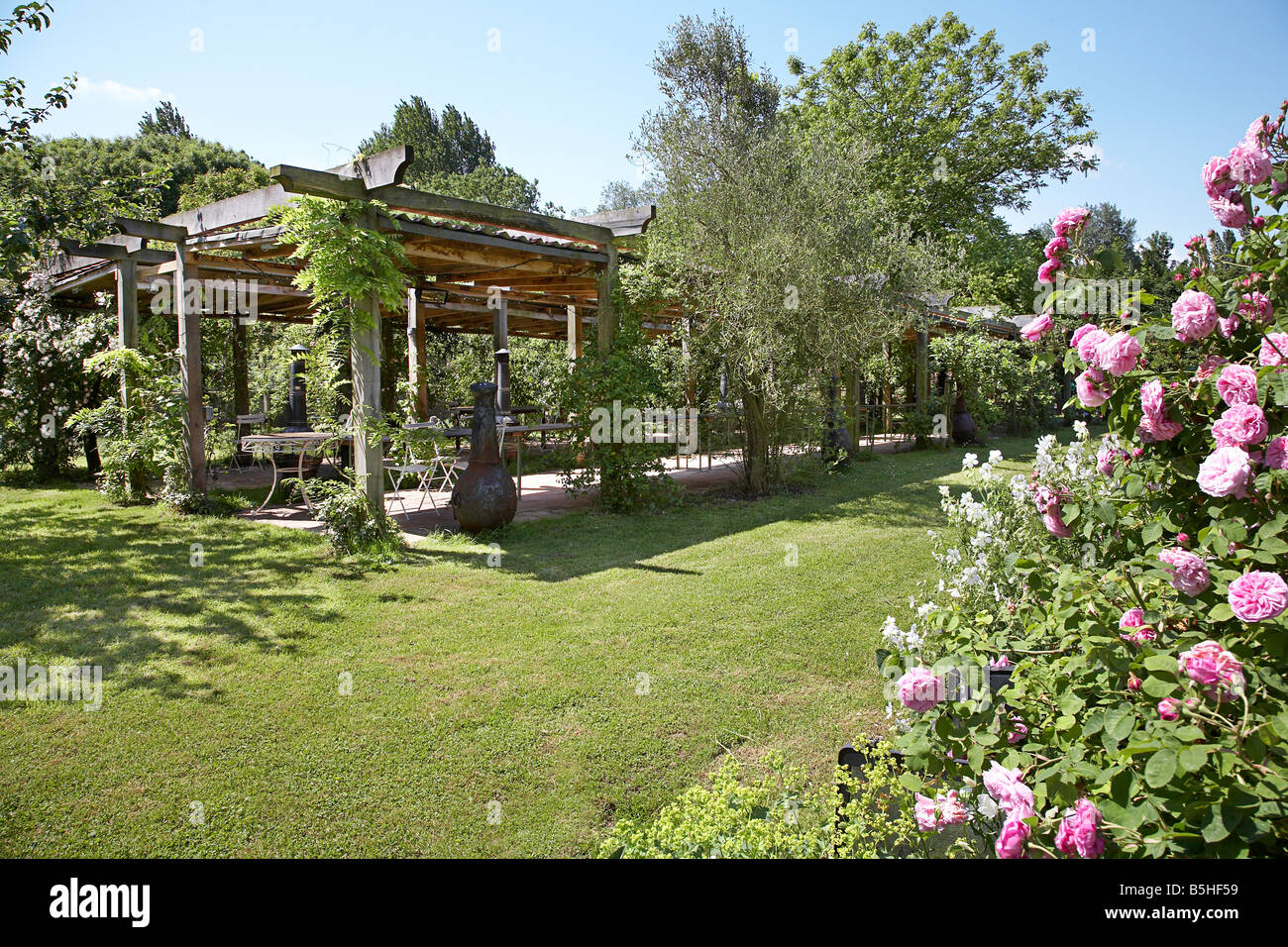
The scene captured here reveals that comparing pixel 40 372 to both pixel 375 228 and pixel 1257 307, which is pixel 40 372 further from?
pixel 1257 307

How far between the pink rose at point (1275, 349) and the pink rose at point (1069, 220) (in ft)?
1.98

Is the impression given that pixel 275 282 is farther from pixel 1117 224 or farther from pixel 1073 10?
pixel 1117 224

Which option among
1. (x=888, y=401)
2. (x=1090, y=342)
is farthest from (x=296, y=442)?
(x=888, y=401)

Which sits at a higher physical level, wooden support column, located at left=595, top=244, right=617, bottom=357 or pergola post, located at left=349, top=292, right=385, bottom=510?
wooden support column, located at left=595, top=244, right=617, bottom=357

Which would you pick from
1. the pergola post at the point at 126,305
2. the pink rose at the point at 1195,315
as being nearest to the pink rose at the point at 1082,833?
the pink rose at the point at 1195,315

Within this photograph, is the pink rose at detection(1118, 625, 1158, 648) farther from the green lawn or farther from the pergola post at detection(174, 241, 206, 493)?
the pergola post at detection(174, 241, 206, 493)

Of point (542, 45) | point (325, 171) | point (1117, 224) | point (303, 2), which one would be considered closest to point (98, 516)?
point (325, 171)

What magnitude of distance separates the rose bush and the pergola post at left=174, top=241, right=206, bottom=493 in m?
9.01

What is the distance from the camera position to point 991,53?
24953 mm

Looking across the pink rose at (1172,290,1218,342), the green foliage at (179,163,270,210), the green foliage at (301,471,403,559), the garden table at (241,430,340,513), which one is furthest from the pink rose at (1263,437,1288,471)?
the green foliage at (179,163,270,210)

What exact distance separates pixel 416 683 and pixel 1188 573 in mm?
3568

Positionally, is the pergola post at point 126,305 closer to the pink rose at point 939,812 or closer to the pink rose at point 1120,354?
the pink rose at point 939,812

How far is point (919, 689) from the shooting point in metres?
1.71

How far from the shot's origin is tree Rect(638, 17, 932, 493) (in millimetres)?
9148
